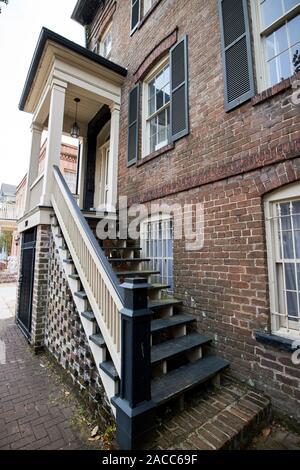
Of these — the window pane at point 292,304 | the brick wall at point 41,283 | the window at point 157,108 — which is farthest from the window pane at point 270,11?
the brick wall at point 41,283

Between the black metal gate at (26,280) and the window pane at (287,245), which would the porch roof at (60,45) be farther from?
the window pane at (287,245)

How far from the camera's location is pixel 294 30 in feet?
9.02

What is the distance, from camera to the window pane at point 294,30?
8.93ft

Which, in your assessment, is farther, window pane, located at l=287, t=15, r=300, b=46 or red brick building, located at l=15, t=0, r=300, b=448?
window pane, located at l=287, t=15, r=300, b=46

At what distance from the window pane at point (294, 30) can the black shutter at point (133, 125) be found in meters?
3.02

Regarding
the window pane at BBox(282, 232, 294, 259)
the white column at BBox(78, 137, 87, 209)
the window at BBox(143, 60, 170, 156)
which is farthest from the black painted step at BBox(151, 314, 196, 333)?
the white column at BBox(78, 137, 87, 209)

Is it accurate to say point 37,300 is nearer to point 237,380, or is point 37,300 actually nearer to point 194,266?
point 194,266

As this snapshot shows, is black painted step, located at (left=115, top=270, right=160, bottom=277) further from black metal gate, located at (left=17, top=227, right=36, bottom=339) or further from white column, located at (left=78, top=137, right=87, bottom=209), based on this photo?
white column, located at (left=78, top=137, right=87, bottom=209)

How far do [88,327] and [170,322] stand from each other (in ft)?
3.47

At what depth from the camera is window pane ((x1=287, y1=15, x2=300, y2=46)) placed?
272 cm

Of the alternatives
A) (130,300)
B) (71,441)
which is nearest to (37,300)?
(71,441)

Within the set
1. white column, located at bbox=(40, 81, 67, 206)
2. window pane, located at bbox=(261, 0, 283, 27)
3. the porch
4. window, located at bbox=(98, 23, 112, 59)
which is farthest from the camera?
window, located at bbox=(98, 23, 112, 59)

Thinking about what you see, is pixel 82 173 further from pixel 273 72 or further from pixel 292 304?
pixel 292 304

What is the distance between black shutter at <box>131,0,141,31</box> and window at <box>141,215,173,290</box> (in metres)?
4.89
